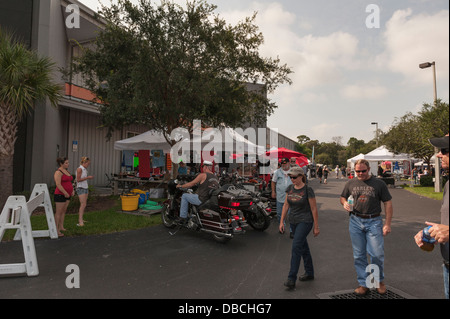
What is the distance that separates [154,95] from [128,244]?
17.6 feet

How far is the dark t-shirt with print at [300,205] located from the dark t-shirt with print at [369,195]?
1.95 feet

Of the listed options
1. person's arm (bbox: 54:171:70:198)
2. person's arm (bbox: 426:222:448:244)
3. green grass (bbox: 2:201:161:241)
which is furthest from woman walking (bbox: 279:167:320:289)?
person's arm (bbox: 54:171:70:198)

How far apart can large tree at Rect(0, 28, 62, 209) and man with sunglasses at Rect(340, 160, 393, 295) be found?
8805 mm

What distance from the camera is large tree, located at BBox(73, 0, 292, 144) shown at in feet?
31.5

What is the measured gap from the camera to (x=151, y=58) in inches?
383

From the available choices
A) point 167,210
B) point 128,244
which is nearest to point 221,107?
point 167,210

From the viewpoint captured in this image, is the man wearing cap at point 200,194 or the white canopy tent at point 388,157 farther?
the white canopy tent at point 388,157

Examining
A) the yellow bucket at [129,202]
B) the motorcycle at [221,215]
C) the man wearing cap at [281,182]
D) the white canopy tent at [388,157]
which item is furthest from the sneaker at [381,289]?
the white canopy tent at [388,157]

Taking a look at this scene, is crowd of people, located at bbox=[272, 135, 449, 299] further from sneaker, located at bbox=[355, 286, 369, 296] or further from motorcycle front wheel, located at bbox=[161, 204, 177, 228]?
motorcycle front wheel, located at bbox=[161, 204, 177, 228]

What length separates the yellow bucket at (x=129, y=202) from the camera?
31.4 feet

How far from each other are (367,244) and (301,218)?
0.91 metres
